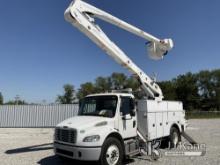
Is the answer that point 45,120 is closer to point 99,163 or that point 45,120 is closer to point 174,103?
point 174,103

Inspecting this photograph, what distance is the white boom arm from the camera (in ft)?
→ 32.2

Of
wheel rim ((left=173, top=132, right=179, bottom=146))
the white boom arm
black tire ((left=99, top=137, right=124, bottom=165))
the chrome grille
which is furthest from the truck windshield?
wheel rim ((left=173, top=132, right=179, bottom=146))

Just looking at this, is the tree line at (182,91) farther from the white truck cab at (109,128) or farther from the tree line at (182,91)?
the white truck cab at (109,128)

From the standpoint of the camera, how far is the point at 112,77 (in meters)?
81.0

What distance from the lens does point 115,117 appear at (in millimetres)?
8586

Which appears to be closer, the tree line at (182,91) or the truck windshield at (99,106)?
the truck windshield at (99,106)

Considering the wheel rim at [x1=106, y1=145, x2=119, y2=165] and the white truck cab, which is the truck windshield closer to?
the white truck cab

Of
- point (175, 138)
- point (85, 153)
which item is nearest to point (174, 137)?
point (175, 138)

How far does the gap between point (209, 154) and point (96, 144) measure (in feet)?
16.8

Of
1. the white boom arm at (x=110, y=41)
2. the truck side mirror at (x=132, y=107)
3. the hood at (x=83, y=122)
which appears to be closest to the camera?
the hood at (x=83, y=122)

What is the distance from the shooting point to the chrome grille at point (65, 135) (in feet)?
25.9

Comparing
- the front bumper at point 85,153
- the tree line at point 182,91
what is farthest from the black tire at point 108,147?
the tree line at point 182,91

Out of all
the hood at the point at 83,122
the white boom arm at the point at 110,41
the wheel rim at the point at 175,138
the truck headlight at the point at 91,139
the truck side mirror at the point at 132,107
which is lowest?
the wheel rim at the point at 175,138

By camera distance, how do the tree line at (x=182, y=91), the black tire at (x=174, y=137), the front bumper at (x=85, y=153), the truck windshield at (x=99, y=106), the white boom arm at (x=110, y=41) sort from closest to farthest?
the front bumper at (x=85, y=153) → the truck windshield at (x=99, y=106) → the white boom arm at (x=110, y=41) → the black tire at (x=174, y=137) → the tree line at (x=182, y=91)
